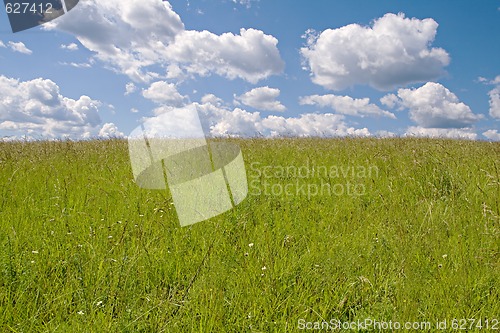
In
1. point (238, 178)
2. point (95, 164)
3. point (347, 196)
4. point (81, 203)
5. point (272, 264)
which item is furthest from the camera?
point (95, 164)

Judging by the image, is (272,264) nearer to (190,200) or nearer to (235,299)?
(235,299)

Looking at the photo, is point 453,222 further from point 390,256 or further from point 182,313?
point 182,313

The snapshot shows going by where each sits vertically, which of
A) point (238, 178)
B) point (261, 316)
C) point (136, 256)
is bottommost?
point (261, 316)

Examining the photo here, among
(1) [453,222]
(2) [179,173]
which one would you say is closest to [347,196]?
(1) [453,222]

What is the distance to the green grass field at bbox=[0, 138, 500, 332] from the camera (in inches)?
77.3

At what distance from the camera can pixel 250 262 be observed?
2398 mm

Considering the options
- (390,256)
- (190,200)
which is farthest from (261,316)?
(190,200)

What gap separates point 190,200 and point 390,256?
7.48 feet

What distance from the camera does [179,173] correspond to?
527 cm

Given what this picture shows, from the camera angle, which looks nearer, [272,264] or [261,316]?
[261,316]

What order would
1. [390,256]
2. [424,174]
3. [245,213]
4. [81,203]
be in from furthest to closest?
[424,174]
[81,203]
[245,213]
[390,256]

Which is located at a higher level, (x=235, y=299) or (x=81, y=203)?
(x=81, y=203)

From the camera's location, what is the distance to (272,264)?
92.4 inches

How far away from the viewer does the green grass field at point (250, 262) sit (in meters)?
1.96
